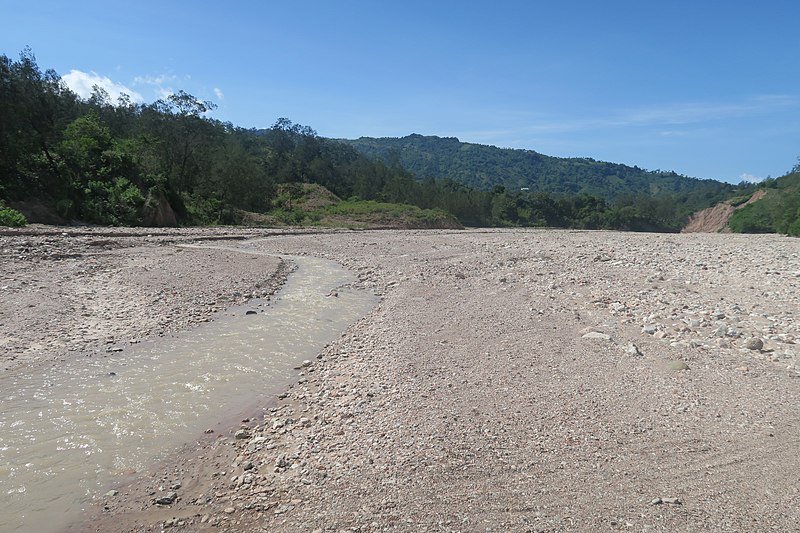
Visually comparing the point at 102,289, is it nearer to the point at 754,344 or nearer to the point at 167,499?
the point at 167,499

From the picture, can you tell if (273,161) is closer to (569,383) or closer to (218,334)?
(218,334)

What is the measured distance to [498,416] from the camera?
19.4ft

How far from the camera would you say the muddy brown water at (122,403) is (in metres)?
4.89

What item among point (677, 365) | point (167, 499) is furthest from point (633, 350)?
point (167, 499)

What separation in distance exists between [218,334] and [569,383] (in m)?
6.99

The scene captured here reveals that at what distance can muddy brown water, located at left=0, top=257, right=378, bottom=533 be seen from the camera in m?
4.89

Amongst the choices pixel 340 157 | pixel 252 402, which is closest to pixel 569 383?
pixel 252 402

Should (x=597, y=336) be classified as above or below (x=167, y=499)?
above

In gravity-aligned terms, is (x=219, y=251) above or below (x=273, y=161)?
below

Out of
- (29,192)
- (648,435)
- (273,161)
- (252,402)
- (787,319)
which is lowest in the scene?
(252,402)

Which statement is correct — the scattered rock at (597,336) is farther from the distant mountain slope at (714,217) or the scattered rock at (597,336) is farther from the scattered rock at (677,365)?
the distant mountain slope at (714,217)

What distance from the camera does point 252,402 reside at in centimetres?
711

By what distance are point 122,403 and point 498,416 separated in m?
4.92

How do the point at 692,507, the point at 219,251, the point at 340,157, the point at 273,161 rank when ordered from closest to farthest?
the point at 692,507 < the point at 219,251 < the point at 273,161 < the point at 340,157
